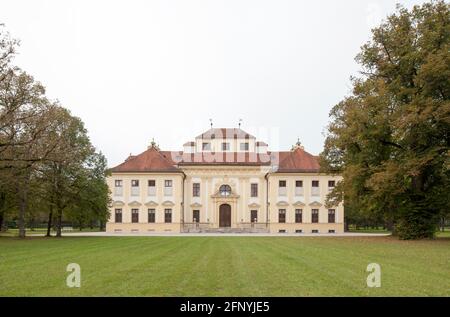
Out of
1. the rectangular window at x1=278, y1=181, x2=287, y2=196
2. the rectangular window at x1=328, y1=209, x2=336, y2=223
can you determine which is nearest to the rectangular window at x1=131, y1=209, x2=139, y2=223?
the rectangular window at x1=278, y1=181, x2=287, y2=196

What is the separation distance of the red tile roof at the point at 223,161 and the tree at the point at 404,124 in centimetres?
2228

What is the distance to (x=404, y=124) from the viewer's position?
92.7 feet

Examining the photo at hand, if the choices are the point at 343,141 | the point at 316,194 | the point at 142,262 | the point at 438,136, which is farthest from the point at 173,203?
the point at 142,262

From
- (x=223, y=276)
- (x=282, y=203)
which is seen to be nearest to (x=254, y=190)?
(x=282, y=203)

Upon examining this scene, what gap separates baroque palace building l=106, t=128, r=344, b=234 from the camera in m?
57.3

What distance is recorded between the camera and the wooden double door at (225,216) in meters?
58.9

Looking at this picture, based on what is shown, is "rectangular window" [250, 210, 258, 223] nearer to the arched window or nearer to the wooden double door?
the wooden double door

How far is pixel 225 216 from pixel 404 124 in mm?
33609

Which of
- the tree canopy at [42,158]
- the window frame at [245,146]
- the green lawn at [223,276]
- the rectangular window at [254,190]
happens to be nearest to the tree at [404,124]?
the green lawn at [223,276]

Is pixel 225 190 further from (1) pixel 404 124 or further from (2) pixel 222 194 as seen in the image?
(1) pixel 404 124

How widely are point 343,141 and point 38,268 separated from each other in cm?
2442

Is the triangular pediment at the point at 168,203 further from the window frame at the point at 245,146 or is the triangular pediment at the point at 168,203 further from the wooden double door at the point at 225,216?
the window frame at the point at 245,146

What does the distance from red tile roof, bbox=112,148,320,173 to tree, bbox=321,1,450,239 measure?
22.3m
